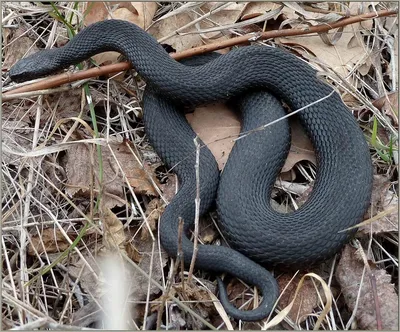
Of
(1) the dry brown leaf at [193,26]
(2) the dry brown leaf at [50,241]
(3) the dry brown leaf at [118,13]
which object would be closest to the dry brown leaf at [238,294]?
(2) the dry brown leaf at [50,241]

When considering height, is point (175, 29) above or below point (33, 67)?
above

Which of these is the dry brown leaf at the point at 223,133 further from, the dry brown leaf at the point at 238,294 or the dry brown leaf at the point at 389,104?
the dry brown leaf at the point at 238,294

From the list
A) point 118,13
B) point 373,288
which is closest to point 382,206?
point 373,288

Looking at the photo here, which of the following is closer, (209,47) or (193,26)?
(209,47)

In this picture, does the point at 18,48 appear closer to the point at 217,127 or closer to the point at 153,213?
the point at 217,127

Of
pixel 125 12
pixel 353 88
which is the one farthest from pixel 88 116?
pixel 353 88

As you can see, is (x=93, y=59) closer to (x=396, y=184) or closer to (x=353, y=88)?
(x=353, y=88)

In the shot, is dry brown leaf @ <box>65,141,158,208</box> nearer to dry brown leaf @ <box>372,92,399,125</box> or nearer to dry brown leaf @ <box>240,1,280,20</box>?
dry brown leaf @ <box>240,1,280,20</box>

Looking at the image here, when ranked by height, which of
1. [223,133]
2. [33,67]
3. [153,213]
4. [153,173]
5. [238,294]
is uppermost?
[33,67]
